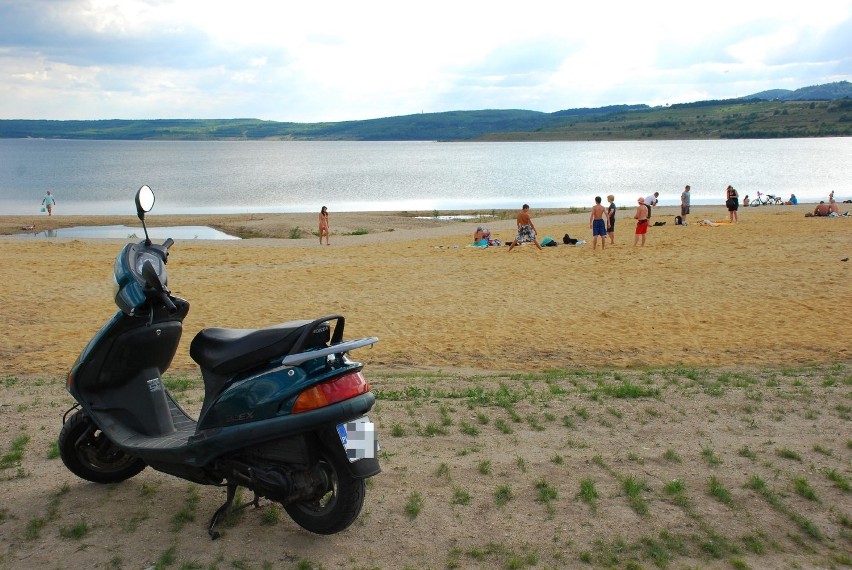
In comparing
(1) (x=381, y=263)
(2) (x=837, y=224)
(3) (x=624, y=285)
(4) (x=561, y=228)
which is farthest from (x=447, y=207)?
(3) (x=624, y=285)

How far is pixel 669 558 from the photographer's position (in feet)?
14.2

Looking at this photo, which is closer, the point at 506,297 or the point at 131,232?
the point at 506,297

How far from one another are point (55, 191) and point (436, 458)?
2916 inches

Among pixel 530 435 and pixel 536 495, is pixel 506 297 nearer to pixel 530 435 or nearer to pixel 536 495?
pixel 530 435

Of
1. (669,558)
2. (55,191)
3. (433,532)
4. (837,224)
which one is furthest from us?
(55,191)

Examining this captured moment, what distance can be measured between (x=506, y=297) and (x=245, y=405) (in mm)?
10776

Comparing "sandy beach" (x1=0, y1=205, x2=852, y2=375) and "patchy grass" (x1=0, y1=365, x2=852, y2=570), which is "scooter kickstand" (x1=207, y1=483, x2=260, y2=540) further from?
"sandy beach" (x1=0, y1=205, x2=852, y2=375)

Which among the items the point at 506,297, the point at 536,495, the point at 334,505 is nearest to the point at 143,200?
the point at 334,505

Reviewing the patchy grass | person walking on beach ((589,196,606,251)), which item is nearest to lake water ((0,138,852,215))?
person walking on beach ((589,196,606,251))

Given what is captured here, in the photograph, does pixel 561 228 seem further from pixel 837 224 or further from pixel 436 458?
pixel 436 458

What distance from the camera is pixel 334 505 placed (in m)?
4.51

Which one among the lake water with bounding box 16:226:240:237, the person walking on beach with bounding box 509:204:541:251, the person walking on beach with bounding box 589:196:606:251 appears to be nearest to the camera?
the person walking on beach with bounding box 589:196:606:251

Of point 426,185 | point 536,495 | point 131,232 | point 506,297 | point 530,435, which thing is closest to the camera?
point 536,495

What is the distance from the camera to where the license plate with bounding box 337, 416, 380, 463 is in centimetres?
441
